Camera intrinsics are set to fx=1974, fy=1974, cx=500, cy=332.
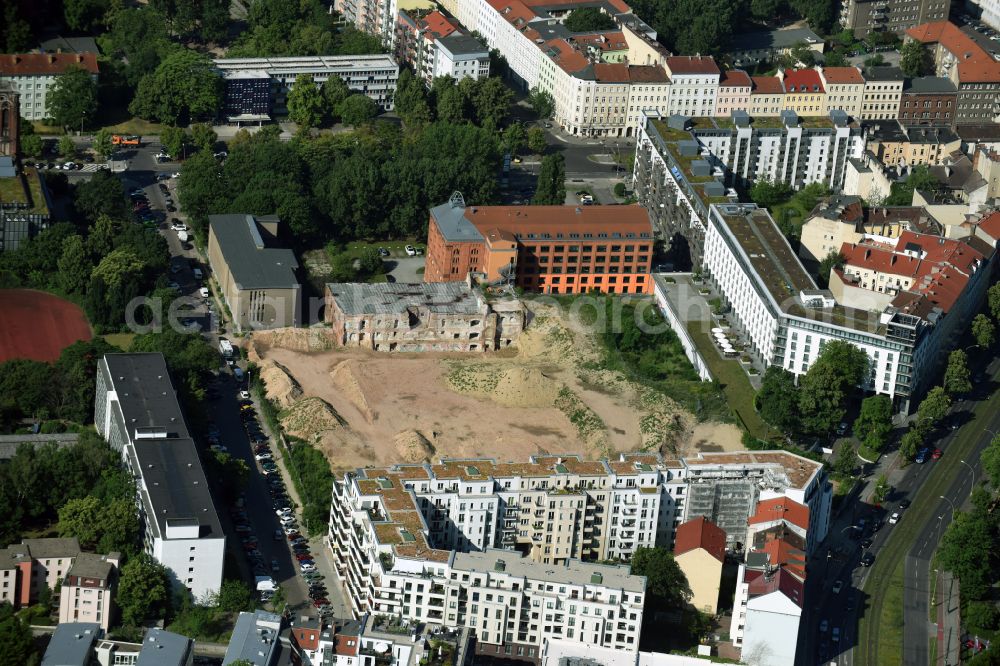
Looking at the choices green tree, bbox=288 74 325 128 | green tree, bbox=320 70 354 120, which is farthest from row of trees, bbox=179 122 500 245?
green tree, bbox=320 70 354 120

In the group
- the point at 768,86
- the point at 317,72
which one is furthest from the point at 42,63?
the point at 768,86

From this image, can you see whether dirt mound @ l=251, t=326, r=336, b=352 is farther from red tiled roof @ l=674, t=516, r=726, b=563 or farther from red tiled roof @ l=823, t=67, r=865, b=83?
red tiled roof @ l=823, t=67, r=865, b=83

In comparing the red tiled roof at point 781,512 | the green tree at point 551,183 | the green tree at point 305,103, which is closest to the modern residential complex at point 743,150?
the green tree at point 551,183

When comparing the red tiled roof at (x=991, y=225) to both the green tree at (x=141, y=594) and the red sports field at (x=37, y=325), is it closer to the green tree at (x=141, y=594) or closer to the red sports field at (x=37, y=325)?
the red sports field at (x=37, y=325)

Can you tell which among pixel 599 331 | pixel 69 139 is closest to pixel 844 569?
pixel 599 331

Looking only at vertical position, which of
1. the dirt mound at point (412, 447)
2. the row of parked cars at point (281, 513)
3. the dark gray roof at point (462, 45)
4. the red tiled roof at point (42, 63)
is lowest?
the row of parked cars at point (281, 513)

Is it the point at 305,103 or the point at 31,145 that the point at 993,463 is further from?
the point at 31,145
